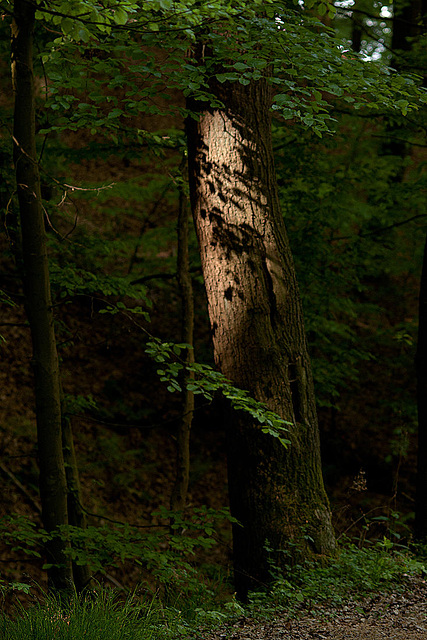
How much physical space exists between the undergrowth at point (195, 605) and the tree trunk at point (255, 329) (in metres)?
0.26

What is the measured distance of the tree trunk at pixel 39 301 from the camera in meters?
4.18

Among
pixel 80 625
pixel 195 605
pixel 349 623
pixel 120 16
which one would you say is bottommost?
pixel 195 605

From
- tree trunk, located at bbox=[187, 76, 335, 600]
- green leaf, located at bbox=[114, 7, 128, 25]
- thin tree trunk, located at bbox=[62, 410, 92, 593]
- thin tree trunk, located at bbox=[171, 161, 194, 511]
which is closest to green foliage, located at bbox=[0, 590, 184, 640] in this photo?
tree trunk, located at bbox=[187, 76, 335, 600]

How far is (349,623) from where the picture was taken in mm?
3428

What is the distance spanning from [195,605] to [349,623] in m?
1.04

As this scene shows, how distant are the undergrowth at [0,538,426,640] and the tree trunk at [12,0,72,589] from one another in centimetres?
61

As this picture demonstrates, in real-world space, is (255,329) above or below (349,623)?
above

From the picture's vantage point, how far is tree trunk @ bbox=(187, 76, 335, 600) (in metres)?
4.31

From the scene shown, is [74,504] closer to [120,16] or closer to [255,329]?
[255,329]

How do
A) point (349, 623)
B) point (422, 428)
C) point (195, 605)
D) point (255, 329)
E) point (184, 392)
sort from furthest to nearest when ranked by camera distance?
1. point (184, 392)
2. point (422, 428)
3. point (255, 329)
4. point (195, 605)
5. point (349, 623)

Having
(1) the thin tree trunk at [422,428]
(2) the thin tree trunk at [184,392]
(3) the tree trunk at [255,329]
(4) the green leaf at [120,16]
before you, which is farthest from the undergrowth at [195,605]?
(4) the green leaf at [120,16]

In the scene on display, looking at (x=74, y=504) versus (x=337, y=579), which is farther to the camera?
(x=74, y=504)

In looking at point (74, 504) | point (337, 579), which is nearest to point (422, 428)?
point (337, 579)

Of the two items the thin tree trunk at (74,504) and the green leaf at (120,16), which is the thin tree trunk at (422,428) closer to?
the thin tree trunk at (74,504)
